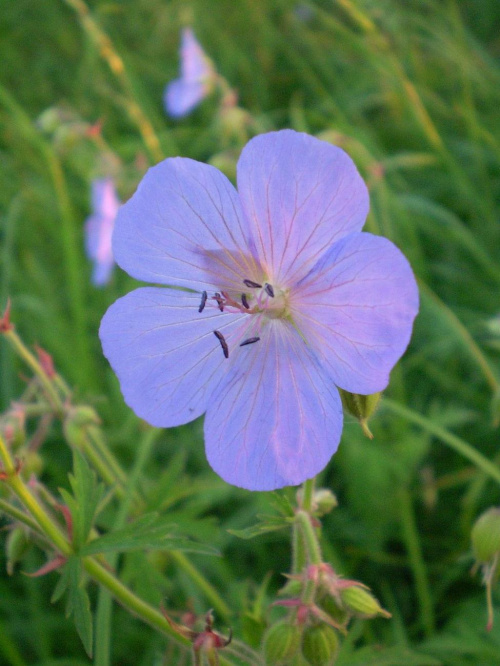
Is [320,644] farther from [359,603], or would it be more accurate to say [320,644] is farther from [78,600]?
[78,600]

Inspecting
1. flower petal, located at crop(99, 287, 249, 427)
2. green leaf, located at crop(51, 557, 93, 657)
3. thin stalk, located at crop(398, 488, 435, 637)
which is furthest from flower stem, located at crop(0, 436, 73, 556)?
thin stalk, located at crop(398, 488, 435, 637)

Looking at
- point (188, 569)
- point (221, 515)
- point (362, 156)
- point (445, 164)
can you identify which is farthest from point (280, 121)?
point (188, 569)

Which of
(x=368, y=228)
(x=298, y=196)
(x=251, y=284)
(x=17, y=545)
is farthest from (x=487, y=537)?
(x=368, y=228)

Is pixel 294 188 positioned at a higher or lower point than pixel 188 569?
higher

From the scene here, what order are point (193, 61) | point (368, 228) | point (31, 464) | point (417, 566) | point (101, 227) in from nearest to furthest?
point (31, 464) < point (417, 566) < point (368, 228) < point (101, 227) < point (193, 61)

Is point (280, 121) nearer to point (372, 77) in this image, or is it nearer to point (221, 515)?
point (372, 77)

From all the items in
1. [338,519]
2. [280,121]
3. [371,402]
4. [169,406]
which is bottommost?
[338,519]

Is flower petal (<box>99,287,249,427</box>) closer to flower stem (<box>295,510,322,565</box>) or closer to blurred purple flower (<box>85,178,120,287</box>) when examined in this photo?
flower stem (<box>295,510,322,565</box>)
